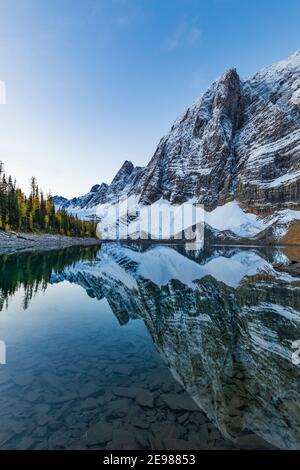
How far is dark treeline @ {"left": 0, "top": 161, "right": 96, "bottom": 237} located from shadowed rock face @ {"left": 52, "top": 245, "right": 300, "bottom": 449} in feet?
236

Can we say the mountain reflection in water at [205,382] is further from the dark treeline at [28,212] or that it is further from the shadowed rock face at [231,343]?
the dark treeline at [28,212]

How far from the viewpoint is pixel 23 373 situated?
9883 mm

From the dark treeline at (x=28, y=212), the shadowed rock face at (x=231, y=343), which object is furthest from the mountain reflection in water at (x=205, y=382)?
the dark treeline at (x=28, y=212)

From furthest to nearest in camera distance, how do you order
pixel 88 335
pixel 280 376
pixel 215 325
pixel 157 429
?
pixel 215 325, pixel 88 335, pixel 280 376, pixel 157 429

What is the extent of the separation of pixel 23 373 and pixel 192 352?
7.37 meters

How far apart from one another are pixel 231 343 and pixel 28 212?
3930 inches

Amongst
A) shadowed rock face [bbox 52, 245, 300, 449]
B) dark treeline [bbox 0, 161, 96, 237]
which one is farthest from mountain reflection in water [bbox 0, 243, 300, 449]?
dark treeline [bbox 0, 161, 96, 237]

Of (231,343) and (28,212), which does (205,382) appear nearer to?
(231,343)

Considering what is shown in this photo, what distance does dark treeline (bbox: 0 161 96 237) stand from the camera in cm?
8750

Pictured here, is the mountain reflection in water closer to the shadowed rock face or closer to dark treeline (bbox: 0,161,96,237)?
Result: the shadowed rock face

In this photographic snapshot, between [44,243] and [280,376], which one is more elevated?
[44,243]

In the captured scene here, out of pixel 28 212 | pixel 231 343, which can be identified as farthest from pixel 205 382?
pixel 28 212

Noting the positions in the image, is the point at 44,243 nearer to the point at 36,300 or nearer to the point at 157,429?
the point at 36,300
